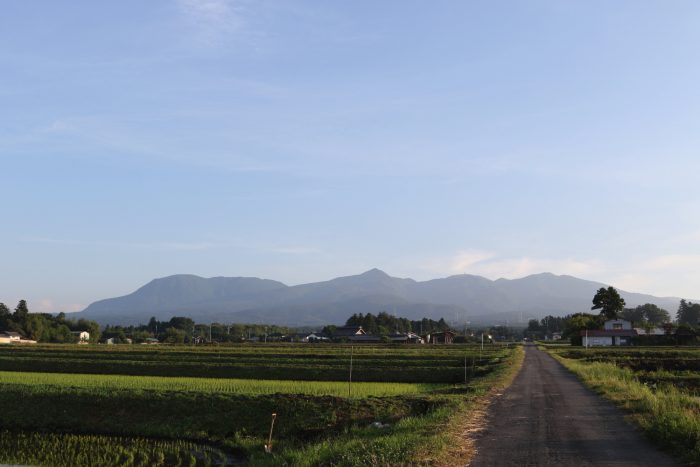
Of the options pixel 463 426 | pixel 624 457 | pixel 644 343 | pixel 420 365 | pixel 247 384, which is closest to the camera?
pixel 624 457

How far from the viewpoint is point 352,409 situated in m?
20.5

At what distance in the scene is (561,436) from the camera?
12859mm

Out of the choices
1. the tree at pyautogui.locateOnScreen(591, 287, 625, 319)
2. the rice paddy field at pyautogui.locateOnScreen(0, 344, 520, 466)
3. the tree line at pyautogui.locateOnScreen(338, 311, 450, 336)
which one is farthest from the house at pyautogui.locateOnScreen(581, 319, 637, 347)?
the rice paddy field at pyautogui.locateOnScreen(0, 344, 520, 466)

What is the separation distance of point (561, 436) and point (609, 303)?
11159 centimetres

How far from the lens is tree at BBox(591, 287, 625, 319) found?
114500 millimetres

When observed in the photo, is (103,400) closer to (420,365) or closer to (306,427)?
(306,427)

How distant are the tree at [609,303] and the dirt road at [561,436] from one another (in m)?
102

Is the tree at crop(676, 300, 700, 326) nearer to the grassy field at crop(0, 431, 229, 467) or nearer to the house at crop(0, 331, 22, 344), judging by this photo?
the house at crop(0, 331, 22, 344)

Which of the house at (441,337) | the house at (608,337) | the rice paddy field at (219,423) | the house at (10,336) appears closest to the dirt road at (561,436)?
the rice paddy field at (219,423)

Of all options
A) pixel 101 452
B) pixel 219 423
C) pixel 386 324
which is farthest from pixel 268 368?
pixel 386 324

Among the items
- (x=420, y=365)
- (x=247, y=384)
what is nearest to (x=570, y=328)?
(x=420, y=365)

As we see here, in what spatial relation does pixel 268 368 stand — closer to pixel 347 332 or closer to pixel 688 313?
pixel 347 332

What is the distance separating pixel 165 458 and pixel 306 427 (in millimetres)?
4616

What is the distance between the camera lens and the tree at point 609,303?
114 metres
